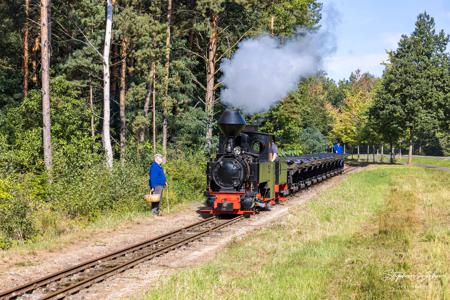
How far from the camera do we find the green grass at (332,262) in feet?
24.9

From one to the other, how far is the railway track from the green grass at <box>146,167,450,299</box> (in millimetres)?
1335

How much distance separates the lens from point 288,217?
15445 mm

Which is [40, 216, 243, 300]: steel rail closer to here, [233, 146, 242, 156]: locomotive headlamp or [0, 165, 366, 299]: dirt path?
[0, 165, 366, 299]: dirt path

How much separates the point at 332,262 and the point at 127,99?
21.4 m

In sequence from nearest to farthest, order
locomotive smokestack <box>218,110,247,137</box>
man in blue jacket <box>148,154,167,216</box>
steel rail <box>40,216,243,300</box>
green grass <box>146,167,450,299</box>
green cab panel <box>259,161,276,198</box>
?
green grass <box>146,167,450,299</box> < steel rail <box>40,216,243,300</box> < locomotive smokestack <box>218,110,247,137</box> < green cab panel <box>259,161,276,198</box> < man in blue jacket <box>148,154,167,216</box>

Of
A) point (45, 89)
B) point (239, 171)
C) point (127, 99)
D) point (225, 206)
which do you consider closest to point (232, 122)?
point (239, 171)

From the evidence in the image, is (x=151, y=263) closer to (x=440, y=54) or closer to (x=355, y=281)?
(x=355, y=281)

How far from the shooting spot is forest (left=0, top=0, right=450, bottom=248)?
16.3 metres

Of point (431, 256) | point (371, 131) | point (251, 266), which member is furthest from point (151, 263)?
point (371, 131)

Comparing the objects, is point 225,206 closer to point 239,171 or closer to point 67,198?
point 239,171

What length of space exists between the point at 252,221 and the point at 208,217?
163cm
